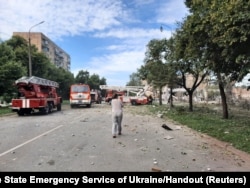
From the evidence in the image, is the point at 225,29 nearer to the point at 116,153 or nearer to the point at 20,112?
the point at 116,153

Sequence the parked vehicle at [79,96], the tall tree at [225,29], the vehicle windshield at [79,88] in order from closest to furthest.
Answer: the tall tree at [225,29] < the parked vehicle at [79,96] < the vehicle windshield at [79,88]

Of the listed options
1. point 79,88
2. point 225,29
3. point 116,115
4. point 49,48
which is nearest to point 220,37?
point 225,29

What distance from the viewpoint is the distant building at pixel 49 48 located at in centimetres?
11231

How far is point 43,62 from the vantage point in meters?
63.8

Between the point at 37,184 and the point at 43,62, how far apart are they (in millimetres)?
Result: 58951

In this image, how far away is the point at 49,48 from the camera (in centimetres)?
12575

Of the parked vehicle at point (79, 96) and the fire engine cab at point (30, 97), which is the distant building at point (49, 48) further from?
the fire engine cab at point (30, 97)

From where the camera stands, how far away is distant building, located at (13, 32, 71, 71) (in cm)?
11231

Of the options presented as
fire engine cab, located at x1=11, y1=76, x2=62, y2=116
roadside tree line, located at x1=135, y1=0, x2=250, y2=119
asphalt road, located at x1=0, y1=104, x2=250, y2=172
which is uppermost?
roadside tree line, located at x1=135, y1=0, x2=250, y2=119

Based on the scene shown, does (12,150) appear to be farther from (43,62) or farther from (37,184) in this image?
(43,62)

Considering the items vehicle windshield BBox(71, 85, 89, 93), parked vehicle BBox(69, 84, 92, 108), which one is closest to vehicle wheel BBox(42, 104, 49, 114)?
parked vehicle BBox(69, 84, 92, 108)

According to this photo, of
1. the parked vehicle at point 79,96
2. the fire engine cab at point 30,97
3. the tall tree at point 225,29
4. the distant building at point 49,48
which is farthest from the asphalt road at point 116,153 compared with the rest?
the distant building at point 49,48

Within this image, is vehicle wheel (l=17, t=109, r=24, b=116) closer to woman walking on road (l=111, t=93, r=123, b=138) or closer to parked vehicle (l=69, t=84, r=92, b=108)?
parked vehicle (l=69, t=84, r=92, b=108)

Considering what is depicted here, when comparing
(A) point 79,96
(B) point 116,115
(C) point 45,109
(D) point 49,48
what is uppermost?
(D) point 49,48
